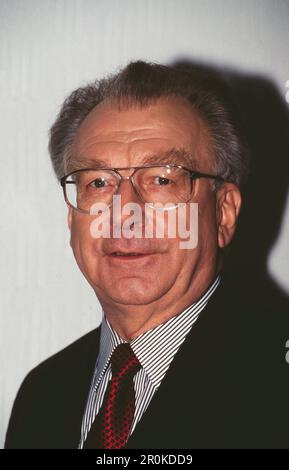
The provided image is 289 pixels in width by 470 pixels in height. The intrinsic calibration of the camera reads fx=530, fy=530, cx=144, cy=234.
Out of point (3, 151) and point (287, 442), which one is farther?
point (3, 151)

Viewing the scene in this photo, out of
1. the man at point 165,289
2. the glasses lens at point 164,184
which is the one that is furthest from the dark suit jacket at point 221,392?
the glasses lens at point 164,184

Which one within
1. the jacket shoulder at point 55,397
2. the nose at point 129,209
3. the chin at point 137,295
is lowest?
the jacket shoulder at point 55,397

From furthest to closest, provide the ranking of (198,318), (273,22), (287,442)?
(273,22)
(198,318)
(287,442)

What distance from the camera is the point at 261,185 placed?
5.89 feet

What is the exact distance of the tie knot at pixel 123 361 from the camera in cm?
134

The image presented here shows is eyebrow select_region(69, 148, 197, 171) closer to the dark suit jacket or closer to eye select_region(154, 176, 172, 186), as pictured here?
eye select_region(154, 176, 172, 186)

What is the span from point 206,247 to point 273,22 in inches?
35.2

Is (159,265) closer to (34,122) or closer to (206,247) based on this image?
(206,247)

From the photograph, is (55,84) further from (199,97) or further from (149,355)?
(149,355)

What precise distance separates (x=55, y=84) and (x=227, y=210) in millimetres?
799

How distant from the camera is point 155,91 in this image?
1416 millimetres

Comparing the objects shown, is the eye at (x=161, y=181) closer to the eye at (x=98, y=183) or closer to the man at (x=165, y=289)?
the man at (x=165, y=289)
